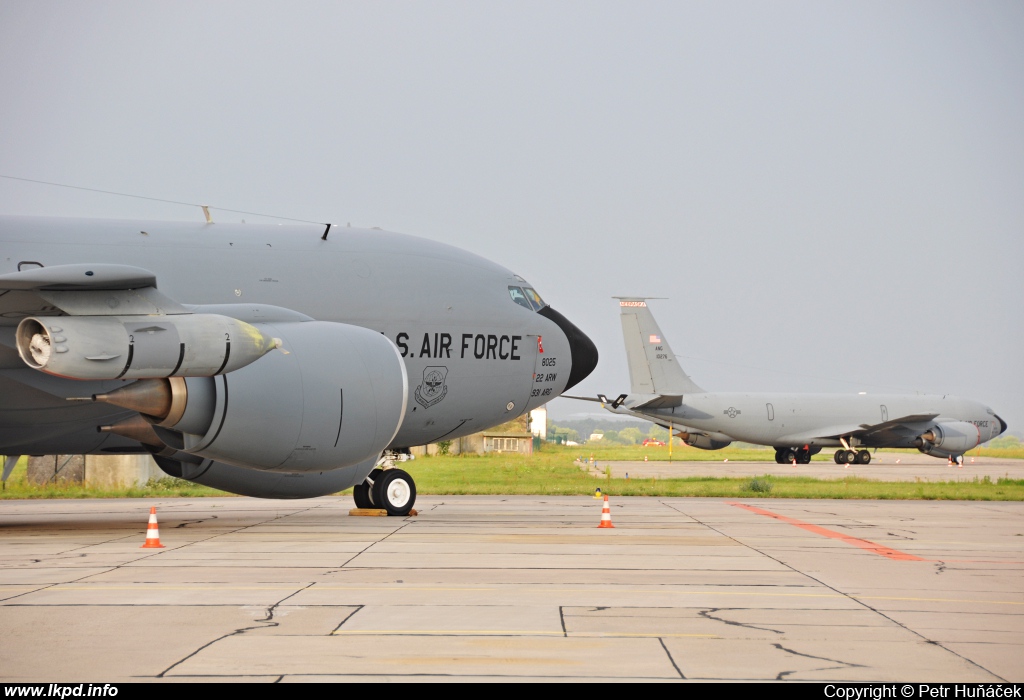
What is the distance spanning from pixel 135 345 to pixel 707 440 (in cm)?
4940

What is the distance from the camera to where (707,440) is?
5759 centimetres

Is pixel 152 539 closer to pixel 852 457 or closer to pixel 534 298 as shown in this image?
pixel 534 298

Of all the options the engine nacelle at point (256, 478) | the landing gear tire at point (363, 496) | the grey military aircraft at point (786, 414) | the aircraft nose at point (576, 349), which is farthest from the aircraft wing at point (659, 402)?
the engine nacelle at point (256, 478)

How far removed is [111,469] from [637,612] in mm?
25576

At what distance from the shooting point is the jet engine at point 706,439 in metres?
56.5

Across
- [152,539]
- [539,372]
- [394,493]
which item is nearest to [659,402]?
[539,372]

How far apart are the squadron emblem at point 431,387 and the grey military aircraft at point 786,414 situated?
109 ft

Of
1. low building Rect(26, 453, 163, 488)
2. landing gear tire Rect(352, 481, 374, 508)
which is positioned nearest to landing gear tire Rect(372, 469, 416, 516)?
landing gear tire Rect(352, 481, 374, 508)

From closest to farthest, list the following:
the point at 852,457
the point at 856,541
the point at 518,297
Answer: the point at 856,541
the point at 518,297
the point at 852,457

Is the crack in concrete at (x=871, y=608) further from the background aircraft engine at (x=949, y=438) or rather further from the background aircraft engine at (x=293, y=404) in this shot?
the background aircraft engine at (x=949, y=438)

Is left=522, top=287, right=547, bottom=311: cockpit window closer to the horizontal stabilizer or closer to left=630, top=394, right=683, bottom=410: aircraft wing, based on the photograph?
left=630, top=394, right=683, bottom=410: aircraft wing

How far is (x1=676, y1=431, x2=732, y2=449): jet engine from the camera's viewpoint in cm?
5655
